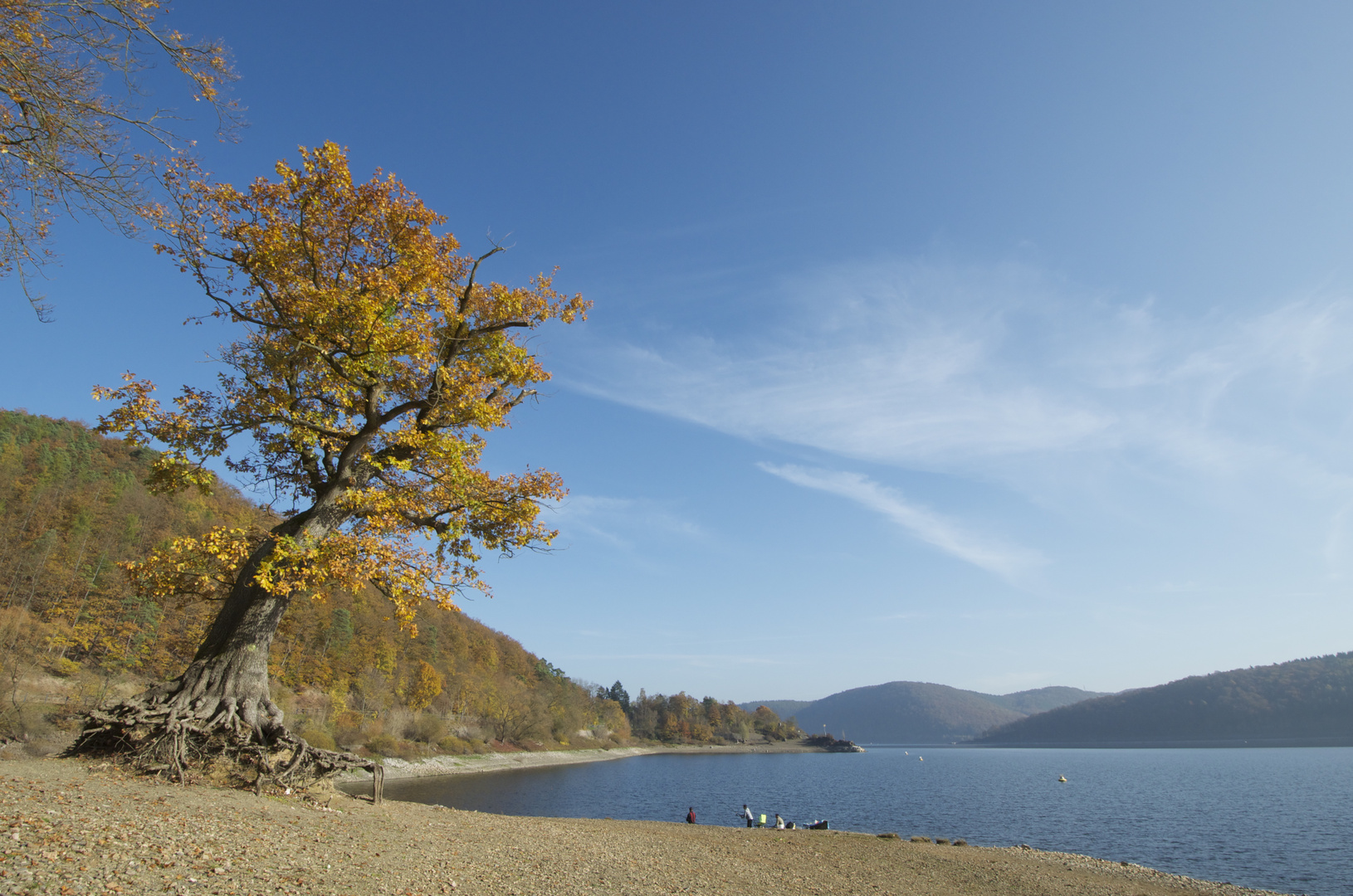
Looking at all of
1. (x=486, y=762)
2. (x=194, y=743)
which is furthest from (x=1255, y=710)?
(x=194, y=743)

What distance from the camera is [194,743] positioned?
1080 cm

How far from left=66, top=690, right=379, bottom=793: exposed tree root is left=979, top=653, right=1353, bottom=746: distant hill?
21642 cm

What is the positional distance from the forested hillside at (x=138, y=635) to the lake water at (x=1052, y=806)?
1583 cm

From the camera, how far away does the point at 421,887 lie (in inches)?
314

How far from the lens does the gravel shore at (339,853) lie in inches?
253

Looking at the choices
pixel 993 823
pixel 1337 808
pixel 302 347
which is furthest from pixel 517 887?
pixel 1337 808

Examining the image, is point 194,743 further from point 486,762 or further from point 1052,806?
point 486,762

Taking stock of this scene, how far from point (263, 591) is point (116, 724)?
2.96 m

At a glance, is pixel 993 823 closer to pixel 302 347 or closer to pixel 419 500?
pixel 419 500

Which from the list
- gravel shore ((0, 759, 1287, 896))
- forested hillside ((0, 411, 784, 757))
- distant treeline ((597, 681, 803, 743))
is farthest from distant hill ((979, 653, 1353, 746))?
gravel shore ((0, 759, 1287, 896))

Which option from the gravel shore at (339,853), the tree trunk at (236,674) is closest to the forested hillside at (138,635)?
the tree trunk at (236,674)

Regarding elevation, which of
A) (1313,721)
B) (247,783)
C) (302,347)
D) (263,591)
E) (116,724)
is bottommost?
(1313,721)

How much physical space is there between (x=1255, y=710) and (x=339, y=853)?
771 feet

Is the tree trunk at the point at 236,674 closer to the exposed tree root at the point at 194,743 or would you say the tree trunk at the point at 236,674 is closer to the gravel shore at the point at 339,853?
the exposed tree root at the point at 194,743
